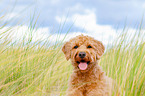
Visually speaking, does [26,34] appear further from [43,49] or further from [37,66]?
[37,66]

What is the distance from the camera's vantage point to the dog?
428 centimetres

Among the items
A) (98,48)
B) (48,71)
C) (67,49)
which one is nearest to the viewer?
(48,71)

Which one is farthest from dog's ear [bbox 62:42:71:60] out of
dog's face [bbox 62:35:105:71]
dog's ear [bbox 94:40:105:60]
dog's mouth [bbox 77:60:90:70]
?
dog's ear [bbox 94:40:105:60]

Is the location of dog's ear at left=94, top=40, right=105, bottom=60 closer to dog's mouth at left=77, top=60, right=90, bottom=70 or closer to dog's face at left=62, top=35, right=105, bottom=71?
dog's face at left=62, top=35, right=105, bottom=71

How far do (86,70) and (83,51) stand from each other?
445 mm

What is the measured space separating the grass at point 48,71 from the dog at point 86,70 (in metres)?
0.25

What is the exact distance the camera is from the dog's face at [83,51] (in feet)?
14.2

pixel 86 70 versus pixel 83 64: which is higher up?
pixel 83 64

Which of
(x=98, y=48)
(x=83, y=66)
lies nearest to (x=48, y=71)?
(x=83, y=66)

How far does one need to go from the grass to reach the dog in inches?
10.0

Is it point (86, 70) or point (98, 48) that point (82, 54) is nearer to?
point (86, 70)

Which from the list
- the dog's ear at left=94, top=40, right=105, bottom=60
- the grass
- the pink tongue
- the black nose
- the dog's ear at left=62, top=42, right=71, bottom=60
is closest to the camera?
the grass

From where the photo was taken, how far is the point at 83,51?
14.2 ft

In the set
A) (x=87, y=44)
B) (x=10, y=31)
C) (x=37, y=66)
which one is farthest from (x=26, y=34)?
(x=87, y=44)
